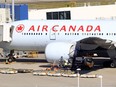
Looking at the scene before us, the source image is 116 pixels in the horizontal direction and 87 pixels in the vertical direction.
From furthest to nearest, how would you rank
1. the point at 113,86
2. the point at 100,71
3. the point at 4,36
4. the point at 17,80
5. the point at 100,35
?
the point at 4,36 → the point at 100,35 → the point at 100,71 → the point at 17,80 → the point at 113,86

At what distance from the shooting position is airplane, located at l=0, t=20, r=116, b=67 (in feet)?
Result: 106

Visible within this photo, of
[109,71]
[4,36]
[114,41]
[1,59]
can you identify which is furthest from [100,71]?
[1,59]

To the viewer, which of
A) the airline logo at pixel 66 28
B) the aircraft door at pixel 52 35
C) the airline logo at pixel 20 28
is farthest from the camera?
the airline logo at pixel 20 28

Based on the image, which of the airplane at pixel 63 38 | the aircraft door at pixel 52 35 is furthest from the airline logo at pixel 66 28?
the aircraft door at pixel 52 35

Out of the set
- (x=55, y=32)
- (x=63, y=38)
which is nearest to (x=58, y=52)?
(x=63, y=38)

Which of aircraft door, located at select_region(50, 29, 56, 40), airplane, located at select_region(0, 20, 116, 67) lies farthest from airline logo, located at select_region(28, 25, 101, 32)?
aircraft door, located at select_region(50, 29, 56, 40)

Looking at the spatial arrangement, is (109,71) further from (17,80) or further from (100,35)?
(17,80)

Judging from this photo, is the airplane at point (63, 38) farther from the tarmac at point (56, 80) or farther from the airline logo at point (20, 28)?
the tarmac at point (56, 80)

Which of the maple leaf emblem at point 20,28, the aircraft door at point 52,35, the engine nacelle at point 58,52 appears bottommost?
the engine nacelle at point 58,52

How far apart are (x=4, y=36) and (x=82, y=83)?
12.2 meters

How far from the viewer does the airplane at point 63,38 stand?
Result: 32344mm

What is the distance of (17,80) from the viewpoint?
27.9 meters

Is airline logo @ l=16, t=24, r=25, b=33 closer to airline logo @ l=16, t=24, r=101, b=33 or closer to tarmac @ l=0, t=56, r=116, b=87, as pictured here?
airline logo @ l=16, t=24, r=101, b=33

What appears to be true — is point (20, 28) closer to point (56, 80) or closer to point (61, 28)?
point (61, 28)
